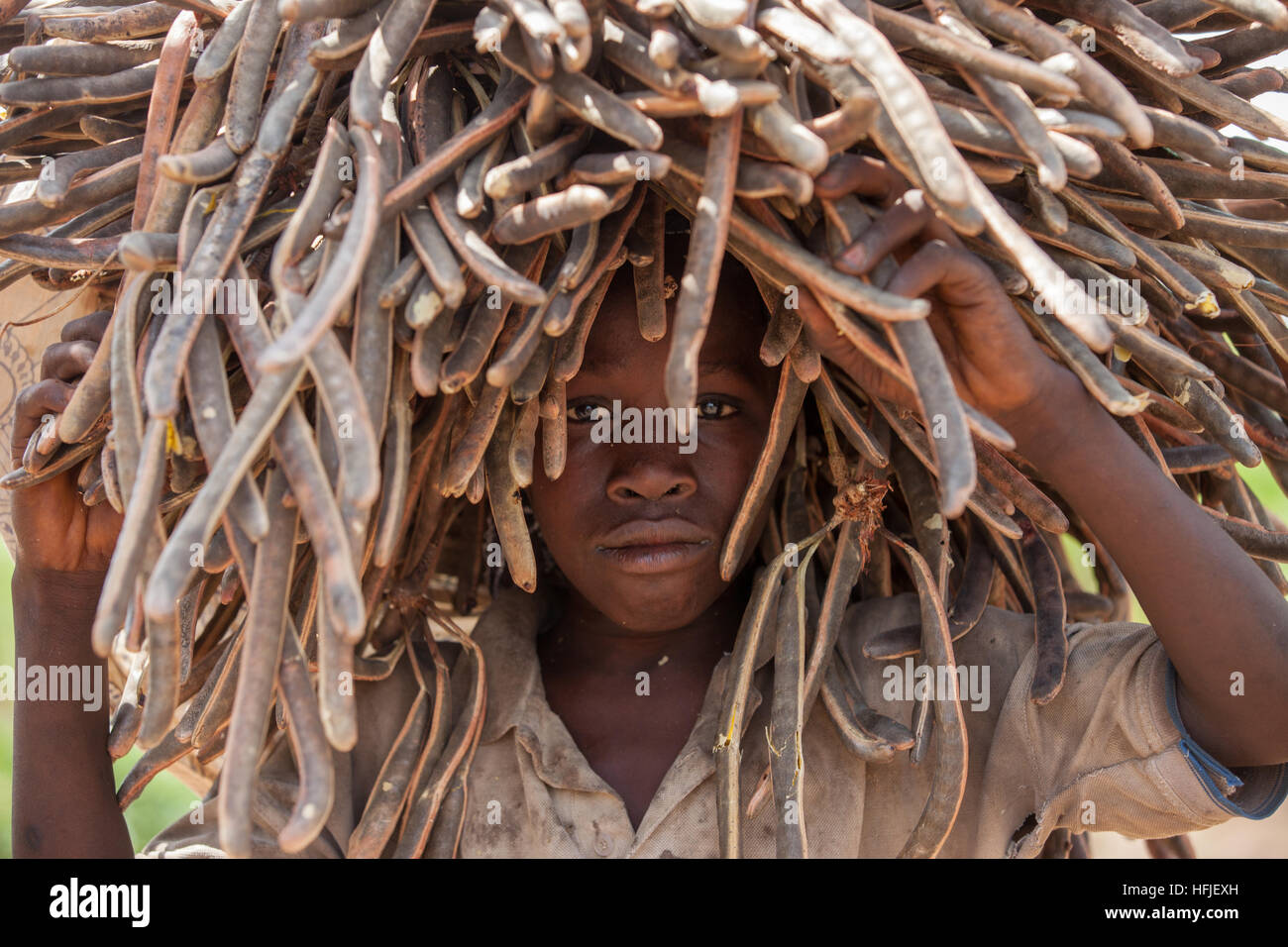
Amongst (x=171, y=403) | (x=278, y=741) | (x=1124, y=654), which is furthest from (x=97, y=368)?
(x=1124, y=654)

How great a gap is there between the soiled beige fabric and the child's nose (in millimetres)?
281

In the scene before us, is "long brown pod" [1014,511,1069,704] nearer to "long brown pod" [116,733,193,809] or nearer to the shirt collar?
the shirt collar

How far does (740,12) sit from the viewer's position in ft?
3.04

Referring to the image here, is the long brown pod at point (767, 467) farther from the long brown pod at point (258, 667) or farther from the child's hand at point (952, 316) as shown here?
the long brown pod at point (258, 667)

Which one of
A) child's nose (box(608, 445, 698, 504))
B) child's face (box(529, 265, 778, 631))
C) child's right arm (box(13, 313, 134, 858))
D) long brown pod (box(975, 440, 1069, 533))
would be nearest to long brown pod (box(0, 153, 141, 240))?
child's right arm (box(13, 313, 134, 858))

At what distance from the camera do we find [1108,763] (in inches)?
54.4

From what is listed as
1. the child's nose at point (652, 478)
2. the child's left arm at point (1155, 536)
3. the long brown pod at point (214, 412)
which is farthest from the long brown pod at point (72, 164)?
the child's left arm at point (1155, 536)

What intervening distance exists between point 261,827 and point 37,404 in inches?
24.3

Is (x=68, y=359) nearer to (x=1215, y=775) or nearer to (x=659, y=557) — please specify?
(x=659, y=557)

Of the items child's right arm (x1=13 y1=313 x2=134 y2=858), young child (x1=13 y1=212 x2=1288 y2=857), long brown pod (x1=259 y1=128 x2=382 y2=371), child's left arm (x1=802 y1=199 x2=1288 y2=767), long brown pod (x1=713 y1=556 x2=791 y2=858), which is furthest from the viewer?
child's right arm (x1=13 y1=313 x2=134 y2=858)

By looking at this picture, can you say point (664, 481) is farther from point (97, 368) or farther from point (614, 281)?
point (97, 368)

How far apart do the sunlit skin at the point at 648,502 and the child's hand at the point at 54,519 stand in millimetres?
569

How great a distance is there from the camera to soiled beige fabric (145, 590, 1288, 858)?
1354 millimetres

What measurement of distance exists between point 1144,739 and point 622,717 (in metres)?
0.68
